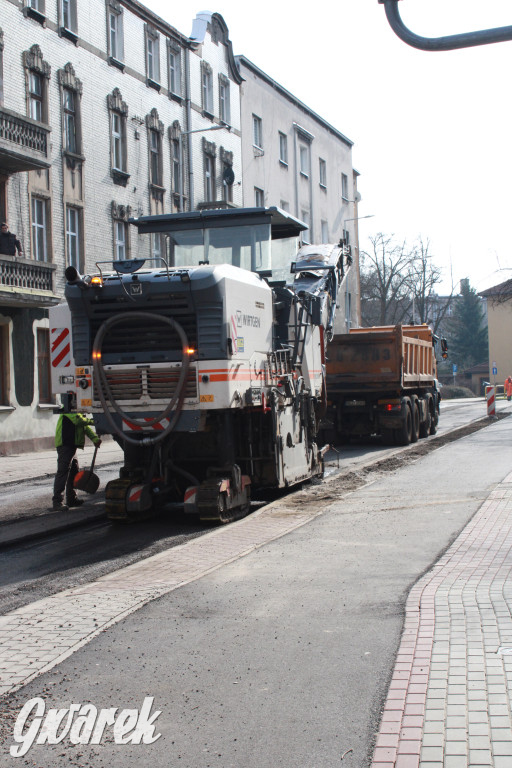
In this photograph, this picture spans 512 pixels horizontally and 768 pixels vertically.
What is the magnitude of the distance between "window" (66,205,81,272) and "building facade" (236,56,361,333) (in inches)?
470

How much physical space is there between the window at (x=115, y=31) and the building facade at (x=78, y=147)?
43 millimetres

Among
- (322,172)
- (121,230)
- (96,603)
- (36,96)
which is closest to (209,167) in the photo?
(121,230)

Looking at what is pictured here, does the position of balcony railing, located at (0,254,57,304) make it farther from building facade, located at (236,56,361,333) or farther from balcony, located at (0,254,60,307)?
building facade, located at (236,56,361,333)

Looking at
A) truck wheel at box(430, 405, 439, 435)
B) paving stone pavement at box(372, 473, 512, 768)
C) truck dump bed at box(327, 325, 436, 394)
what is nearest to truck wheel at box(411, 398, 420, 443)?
truck dump bed at box(327, 325, 436, 394)

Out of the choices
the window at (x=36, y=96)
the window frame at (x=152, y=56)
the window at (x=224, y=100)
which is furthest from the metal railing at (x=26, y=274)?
the window at (x=224, y=100)

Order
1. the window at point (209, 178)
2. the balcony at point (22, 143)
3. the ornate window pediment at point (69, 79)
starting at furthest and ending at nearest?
1. the window at point (209, 178)
2. the ornate window pediment at point (69, 79)
3. the balcony at point (22, 143)

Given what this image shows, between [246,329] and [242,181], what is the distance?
29456 millimetres

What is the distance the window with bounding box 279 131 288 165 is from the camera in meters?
44.7

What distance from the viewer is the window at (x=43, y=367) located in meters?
26.0

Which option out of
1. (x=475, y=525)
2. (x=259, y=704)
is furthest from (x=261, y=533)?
(x=259, y=704)

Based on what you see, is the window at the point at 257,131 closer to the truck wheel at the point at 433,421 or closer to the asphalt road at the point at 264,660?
the truck wheel at the point at 433,421

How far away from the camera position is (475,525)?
10070mm

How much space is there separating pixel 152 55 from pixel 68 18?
5894mm

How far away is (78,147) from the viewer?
28.0m
